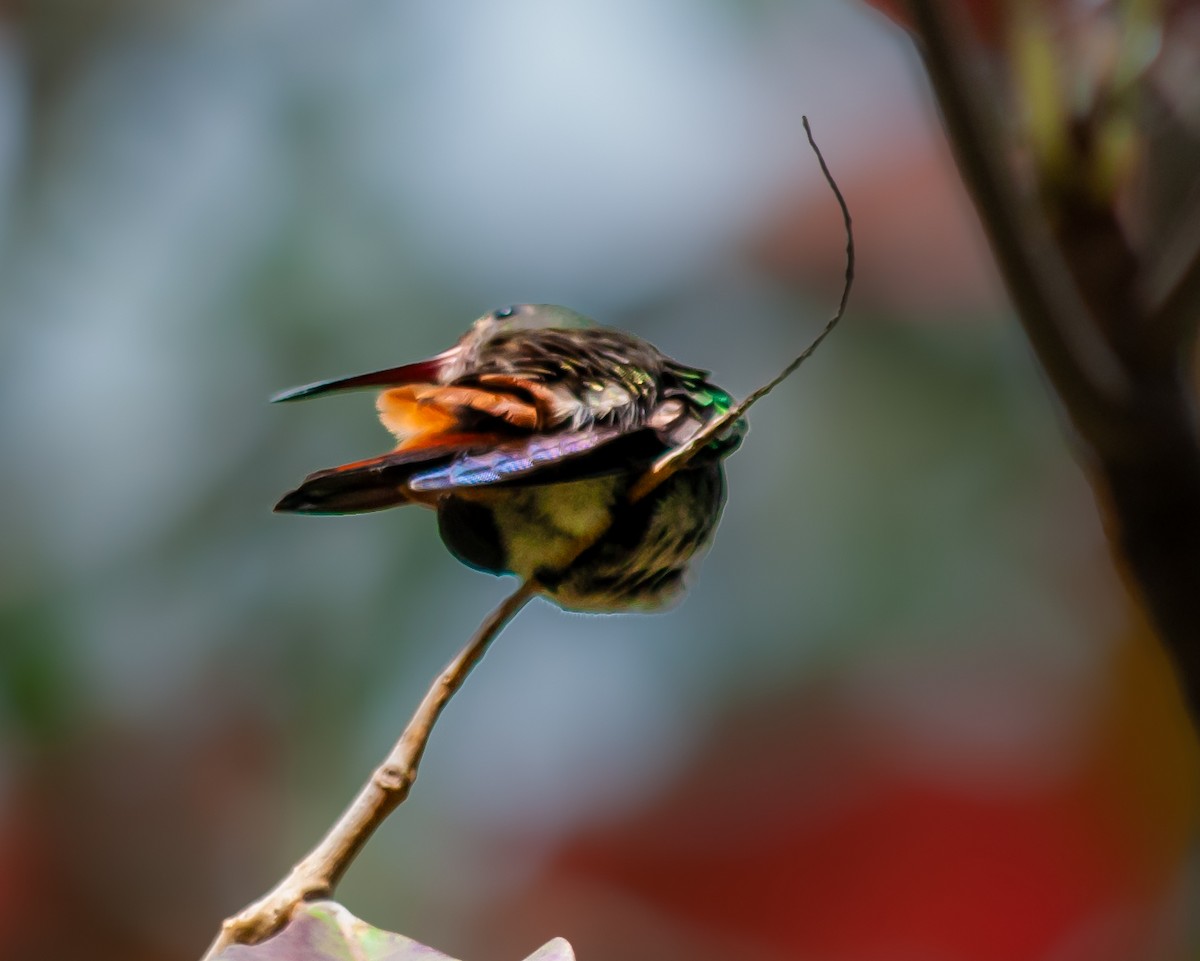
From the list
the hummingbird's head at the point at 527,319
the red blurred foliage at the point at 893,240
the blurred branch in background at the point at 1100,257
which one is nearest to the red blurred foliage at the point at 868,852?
the red blurred foliage at the point at 893,240

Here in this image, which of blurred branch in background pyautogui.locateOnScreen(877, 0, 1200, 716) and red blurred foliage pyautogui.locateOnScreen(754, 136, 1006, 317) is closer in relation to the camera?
blurred branch in background pyautogui.locateOnScreen(877, 0, 1200, 716)

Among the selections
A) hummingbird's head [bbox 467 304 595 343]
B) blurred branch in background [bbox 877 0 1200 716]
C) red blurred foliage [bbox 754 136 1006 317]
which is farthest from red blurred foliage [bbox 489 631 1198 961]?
blurred branch in background [bbox 877 0 1200 716]

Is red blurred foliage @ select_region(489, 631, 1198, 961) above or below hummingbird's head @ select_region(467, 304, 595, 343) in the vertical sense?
below

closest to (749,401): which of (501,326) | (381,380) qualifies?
(381,380)

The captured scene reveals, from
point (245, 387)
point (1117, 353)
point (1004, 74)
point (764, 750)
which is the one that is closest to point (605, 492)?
point (1117, 353)

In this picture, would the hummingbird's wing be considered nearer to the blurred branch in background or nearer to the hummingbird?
the hummingbird

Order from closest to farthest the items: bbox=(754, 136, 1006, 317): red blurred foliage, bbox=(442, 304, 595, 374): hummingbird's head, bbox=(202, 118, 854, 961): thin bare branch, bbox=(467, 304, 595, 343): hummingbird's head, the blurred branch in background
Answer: bbox=(202, 118, 854, 961): thin bare branch < the blurred branch in background < bbox=(442, 304, 595, 374): hummingbird's head < bbox=(467, 304, 595, 343): hummingbird's head < bbox=(754, 136, 1006, 317): red blurred foliage

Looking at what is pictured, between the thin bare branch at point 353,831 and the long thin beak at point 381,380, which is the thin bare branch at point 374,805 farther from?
the long thin beak at point 381,380
